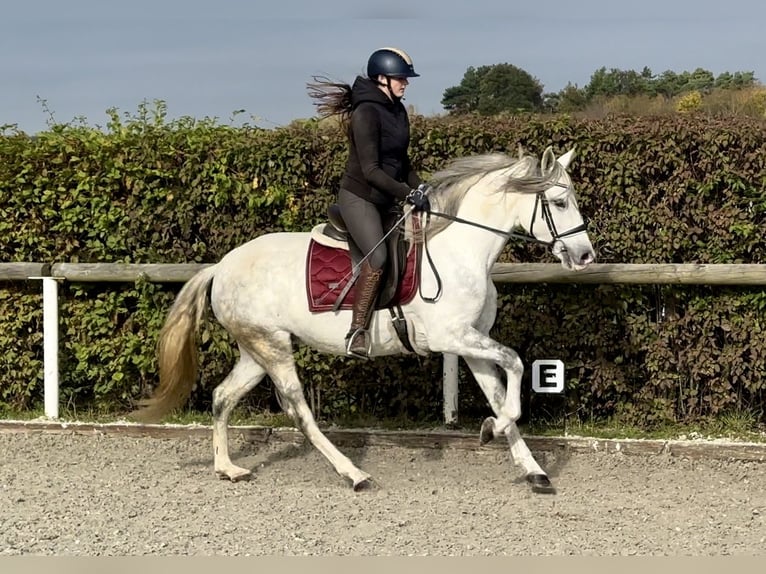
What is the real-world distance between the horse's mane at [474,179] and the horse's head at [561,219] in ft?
0.11

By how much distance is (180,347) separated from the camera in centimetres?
686

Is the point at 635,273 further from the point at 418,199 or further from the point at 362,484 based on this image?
the point at 362,484

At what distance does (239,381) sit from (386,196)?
166cm

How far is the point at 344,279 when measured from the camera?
6.27 metres

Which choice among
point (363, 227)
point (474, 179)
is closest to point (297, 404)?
point (363, 227)

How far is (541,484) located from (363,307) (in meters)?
1.54

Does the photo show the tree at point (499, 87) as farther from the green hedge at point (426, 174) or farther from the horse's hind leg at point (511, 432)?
the horse's hind leg at point (511, 432)

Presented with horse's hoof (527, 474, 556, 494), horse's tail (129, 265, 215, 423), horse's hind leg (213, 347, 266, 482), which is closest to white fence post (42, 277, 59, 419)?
horse's tail (129, 265, 215, 423)

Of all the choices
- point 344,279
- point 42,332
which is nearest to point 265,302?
point 344,279

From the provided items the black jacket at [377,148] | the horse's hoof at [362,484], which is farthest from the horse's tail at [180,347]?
the horse's hoof at [362,484]

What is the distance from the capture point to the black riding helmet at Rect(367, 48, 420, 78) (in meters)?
6.07

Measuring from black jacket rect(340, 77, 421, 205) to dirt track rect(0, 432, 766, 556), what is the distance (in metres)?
1.87

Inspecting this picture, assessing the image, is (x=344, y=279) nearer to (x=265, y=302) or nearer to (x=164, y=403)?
(x=265, y=302)

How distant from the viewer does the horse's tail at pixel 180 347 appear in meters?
6.83
